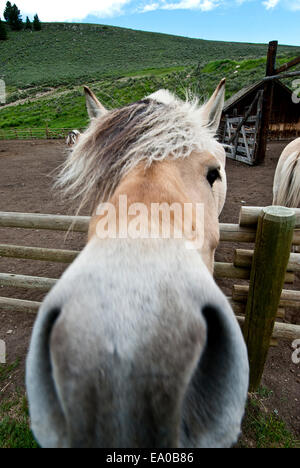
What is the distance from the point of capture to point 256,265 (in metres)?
2.13

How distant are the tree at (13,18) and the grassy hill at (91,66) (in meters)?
7.89

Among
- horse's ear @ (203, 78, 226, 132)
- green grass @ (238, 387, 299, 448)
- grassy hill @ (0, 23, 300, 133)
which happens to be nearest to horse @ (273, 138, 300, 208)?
horse's ear @ (203, 78, 226, 132)

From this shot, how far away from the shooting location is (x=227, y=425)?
86cm

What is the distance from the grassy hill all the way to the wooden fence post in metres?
10.3

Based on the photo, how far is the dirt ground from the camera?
2.82 meters

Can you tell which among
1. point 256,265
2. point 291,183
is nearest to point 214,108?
point 256,265

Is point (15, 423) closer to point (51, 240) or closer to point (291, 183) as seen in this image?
point (51, 240)

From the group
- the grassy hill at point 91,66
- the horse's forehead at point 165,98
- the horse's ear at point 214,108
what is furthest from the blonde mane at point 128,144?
the grassy hill at point 91,66

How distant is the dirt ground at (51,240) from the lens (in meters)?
2.82

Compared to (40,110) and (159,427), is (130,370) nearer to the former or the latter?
(159,427)

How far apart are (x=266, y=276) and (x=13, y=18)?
122498mm
